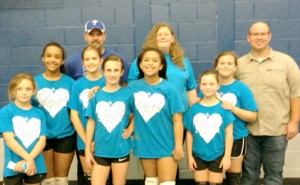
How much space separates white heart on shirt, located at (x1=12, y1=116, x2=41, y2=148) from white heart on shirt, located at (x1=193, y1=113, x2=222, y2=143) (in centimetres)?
130

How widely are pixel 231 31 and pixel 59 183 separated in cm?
239

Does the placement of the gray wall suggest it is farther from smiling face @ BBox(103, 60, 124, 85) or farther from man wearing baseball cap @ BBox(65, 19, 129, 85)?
smiling face @ BBox(103, 60, 124, 85)

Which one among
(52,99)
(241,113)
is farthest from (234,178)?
(52,99)

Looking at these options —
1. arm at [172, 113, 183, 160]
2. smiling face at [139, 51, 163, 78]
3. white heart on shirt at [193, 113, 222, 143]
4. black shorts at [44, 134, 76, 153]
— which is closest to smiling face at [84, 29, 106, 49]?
smiling face at [139, 51, 163, 78]

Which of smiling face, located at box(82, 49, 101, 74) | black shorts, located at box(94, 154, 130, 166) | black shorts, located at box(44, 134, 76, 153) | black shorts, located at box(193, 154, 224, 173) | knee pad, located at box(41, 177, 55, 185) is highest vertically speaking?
Result: smiling face, located at box(82, 49, 101, 74)

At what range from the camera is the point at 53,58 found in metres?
3.26

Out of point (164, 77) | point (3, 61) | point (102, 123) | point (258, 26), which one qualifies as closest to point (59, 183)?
point (102, 123)

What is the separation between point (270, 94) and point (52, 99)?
1.87 m

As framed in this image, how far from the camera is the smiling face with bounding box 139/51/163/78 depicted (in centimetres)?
300

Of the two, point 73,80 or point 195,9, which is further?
point 195,9

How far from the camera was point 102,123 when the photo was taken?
3039mm

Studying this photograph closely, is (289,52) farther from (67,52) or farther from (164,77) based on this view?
(67,52)

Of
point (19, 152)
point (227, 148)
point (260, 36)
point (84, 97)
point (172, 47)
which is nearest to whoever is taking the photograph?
point (19, 152)

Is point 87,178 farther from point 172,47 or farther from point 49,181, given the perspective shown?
point 172,47
